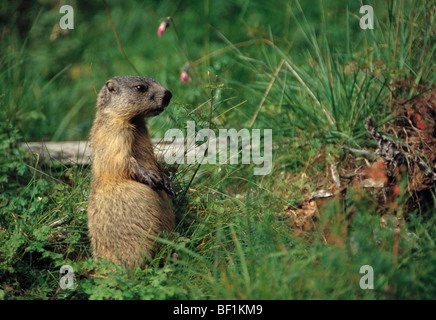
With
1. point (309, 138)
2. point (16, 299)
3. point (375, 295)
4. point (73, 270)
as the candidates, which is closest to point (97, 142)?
point (73, 270)

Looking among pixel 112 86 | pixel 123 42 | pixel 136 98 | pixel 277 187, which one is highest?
pixel 123 42

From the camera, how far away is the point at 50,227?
3.80 meters

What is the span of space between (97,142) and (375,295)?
2.43 m

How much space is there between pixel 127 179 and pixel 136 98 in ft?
2.21

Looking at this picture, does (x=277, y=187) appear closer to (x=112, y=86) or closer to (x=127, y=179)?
(x=127, y=179)

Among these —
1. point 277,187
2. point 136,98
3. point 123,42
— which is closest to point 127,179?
point 136,98

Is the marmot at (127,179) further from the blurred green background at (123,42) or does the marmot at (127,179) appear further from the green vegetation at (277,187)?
the blurred green background at (123,42)

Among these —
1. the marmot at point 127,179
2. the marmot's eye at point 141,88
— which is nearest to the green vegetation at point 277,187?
the marmot at point 127,179

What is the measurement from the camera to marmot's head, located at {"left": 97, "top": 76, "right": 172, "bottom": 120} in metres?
3.98

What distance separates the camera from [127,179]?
3.88 meters

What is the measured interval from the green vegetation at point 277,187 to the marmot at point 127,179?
163 millimetres

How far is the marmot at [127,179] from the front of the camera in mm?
3705

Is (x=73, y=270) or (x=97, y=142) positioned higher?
(x=97, y=142)

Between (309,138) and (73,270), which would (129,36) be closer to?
(309,138)
